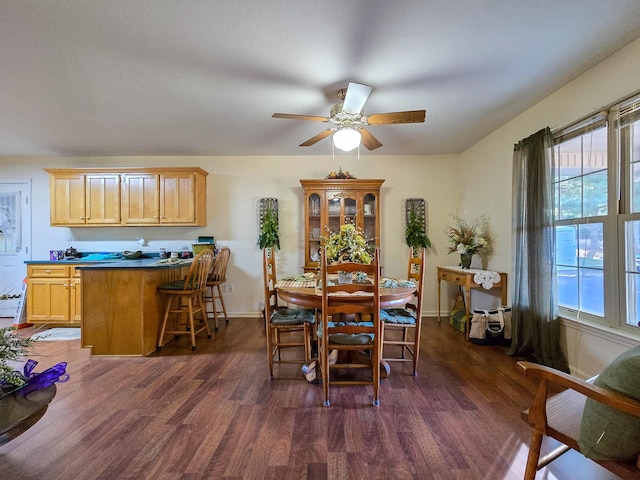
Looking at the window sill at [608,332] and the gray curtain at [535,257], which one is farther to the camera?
the gray curtain at [535,257]

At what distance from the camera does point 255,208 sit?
169 inches

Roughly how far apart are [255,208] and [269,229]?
487 millimetres

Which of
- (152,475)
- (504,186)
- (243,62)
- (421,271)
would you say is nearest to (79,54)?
(243,62)

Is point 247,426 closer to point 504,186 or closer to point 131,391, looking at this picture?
point 131,391

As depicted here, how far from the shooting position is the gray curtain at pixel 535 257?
240 cm

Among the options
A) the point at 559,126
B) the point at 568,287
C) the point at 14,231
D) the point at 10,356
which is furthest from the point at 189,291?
the point at 559,126

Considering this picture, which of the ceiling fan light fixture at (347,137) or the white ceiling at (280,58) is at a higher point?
the white ceiling at (280,58)

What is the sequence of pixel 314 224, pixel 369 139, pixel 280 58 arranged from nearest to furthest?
pixel 280 58
pixel 369 139
pixel 314 224

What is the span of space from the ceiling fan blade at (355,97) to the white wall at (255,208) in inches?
80.2

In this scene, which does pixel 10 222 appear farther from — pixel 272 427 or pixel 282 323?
pixel 272 427

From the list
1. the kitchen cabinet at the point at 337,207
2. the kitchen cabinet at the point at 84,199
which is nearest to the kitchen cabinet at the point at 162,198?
the kitchen cabinet at the point at 84,199

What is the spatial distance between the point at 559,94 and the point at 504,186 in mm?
1027

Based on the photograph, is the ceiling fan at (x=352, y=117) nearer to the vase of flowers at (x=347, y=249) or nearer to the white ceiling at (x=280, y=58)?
the white ceiling at (x=280, y=58)

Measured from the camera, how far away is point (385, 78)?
2248 mm
